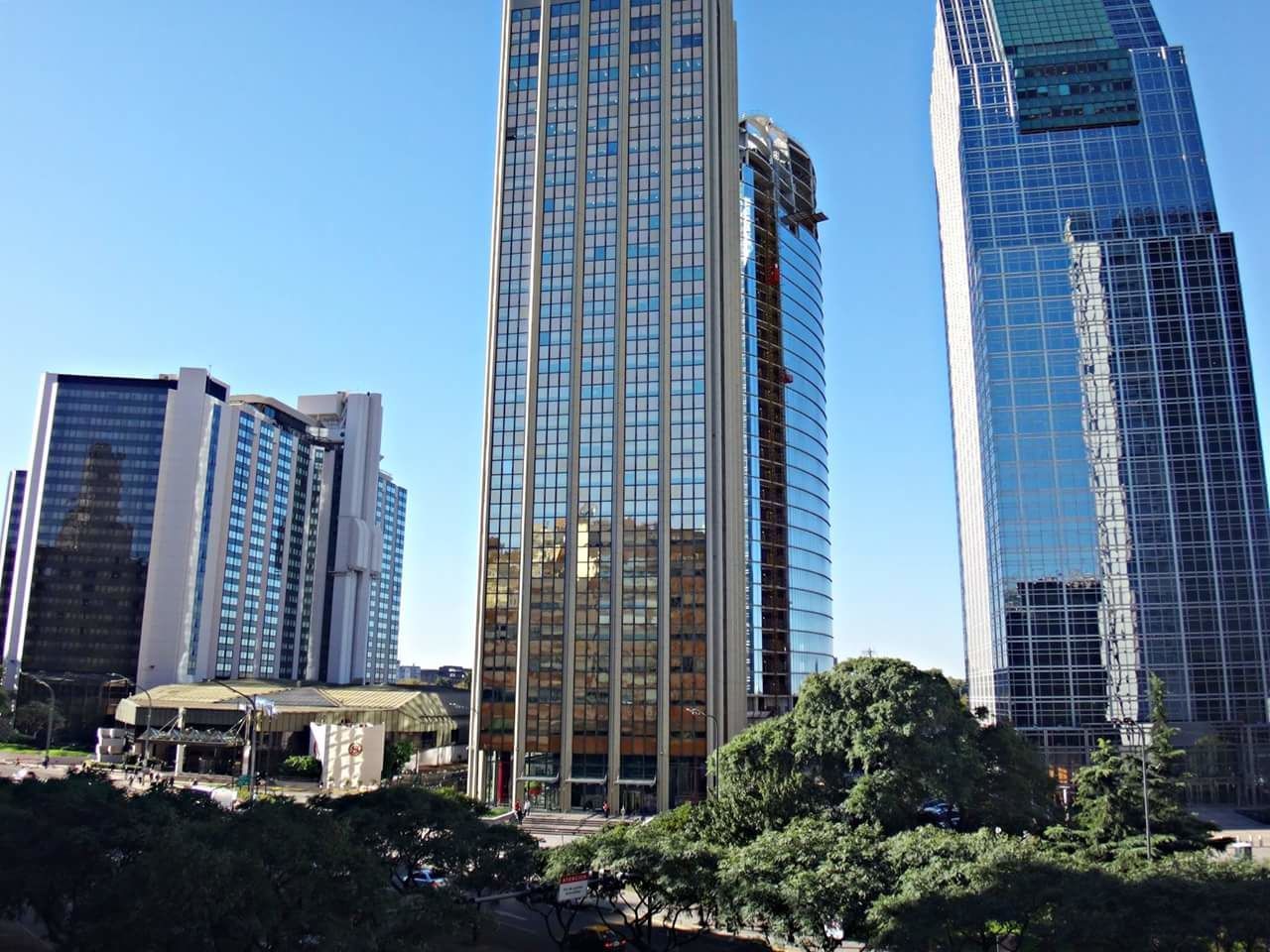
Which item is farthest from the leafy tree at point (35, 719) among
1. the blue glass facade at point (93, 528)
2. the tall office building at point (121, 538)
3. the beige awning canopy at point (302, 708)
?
the beige awning canopy at point (302, 708)

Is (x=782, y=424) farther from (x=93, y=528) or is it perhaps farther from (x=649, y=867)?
(x=93, y=528)

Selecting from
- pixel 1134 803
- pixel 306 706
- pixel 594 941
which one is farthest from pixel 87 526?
pixel 1134 803

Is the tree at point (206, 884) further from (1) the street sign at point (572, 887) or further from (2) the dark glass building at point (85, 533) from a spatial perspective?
(2) the dark glass building at point (85, 533)

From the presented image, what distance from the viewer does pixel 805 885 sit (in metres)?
35.6

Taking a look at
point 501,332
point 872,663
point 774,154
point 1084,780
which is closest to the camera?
point 872,663

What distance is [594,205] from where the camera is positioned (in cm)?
10869

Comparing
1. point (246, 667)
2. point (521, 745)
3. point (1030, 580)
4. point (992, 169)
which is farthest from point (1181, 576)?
point (246, 667)

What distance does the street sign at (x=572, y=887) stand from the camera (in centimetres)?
3894

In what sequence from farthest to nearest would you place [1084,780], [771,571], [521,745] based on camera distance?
[771,571]
[521,745]
[1084,780]

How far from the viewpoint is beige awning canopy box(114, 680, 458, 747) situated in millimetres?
122188

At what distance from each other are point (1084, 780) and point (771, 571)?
60615mm

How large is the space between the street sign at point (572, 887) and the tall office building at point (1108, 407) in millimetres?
96751

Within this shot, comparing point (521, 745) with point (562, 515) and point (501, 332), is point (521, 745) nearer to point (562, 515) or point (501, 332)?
point (562, 515)

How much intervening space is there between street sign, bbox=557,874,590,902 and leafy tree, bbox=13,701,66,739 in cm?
12846
